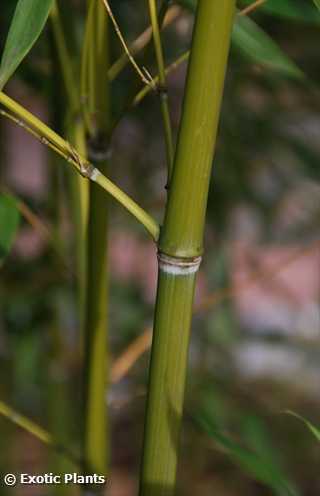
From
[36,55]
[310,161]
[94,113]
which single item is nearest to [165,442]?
[94,113]

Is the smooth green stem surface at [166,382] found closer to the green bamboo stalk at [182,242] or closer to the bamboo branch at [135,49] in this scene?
the green bamboo stalk at [182,242]

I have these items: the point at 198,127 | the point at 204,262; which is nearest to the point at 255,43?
the point at 198,127

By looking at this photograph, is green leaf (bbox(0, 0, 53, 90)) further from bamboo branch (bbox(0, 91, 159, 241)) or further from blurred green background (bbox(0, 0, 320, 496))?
→ blurred green background (bbox(0, 0, 320, 496))

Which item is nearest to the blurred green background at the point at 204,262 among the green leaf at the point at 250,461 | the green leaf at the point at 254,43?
the green leaf at the point at 250,461

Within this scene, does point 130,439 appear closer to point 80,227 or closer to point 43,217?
point 43,217

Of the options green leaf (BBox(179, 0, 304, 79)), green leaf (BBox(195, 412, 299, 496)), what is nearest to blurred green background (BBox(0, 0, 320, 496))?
green leaf (BBox(195, 412, 299, 496))

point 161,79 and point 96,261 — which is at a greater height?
point 161,79

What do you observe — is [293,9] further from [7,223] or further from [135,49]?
[7,223]
